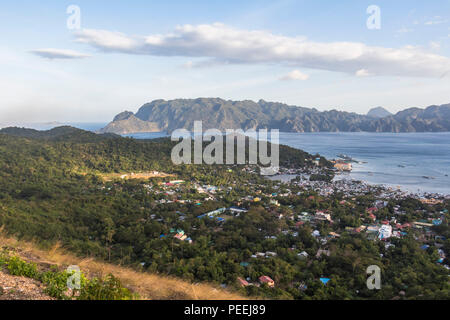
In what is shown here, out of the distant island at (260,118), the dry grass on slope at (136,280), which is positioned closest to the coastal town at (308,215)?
the dry grass on slope at (136,280)

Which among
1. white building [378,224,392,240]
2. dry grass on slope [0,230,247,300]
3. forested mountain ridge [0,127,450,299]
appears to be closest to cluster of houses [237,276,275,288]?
forested mountain ridge [0,127,450,299]

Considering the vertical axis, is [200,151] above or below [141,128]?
below

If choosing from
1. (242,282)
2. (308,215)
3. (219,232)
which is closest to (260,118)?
(308,215)

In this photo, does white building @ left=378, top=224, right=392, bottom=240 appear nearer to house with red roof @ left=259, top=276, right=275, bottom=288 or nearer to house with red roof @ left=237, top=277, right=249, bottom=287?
house with red roof @ left=259, top=276, right=275, bottom=288

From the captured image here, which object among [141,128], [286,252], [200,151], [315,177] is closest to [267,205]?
[286,252]

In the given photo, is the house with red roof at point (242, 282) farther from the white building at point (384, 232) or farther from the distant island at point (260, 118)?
the distant island at point (260, 118)
